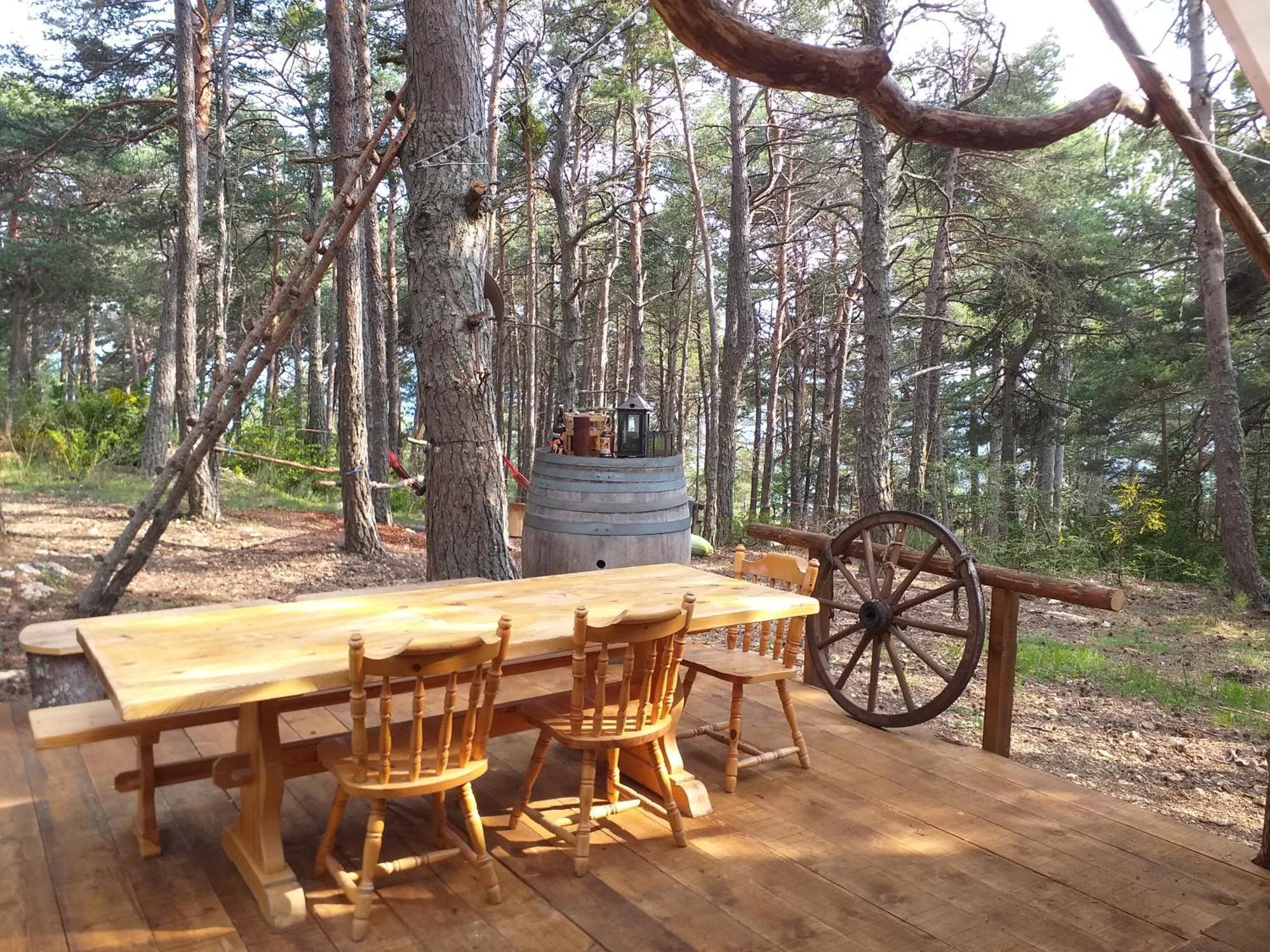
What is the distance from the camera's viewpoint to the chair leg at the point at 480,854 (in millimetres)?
2312

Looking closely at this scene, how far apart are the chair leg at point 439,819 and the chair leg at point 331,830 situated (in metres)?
0.27

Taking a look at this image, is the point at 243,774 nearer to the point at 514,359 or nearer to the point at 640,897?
the point at 640,897

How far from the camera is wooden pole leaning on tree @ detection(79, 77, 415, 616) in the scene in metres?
3.99

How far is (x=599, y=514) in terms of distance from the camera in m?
4.12

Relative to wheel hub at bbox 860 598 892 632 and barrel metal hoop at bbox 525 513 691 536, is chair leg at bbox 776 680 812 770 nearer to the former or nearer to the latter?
wheel hub at bbox 860 598 892 632

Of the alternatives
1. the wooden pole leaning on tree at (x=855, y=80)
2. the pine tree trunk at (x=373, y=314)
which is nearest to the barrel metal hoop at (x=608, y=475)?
the wooden pole leaning on tree at (x=855, y=80)

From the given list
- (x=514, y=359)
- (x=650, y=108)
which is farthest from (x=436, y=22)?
(x=514, y=359)

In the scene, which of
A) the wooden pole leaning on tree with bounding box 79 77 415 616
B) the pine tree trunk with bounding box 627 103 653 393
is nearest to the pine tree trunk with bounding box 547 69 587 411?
the pine tree trunk with bounding box 627 103 653 393

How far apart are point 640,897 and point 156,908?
4.02 feet

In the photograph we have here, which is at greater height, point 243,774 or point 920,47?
point 920,47

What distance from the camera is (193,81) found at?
325 inches

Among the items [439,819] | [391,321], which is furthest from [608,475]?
[391,321]

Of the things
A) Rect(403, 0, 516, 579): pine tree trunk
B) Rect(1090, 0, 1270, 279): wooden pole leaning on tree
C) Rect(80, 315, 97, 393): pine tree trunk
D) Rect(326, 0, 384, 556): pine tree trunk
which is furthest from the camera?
Rect(80, 315, 97, 393): pine tree trunk

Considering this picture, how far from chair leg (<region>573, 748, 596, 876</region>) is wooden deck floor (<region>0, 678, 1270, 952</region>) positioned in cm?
4
